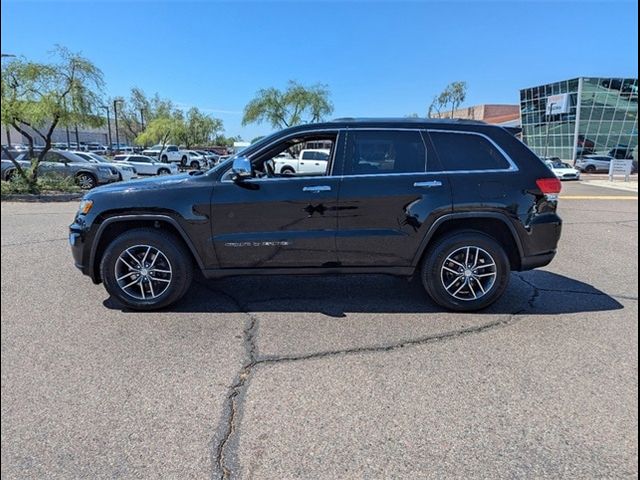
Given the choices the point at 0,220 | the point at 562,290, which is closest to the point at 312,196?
the point at 562,290

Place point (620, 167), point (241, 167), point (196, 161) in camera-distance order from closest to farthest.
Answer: point (241, 167) → point (620, 167) → point (196, 161)

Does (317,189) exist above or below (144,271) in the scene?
above

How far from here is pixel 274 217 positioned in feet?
13.3

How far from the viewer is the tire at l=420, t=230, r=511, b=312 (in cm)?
417

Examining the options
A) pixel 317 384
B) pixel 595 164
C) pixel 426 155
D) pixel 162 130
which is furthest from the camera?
pixel 162 130

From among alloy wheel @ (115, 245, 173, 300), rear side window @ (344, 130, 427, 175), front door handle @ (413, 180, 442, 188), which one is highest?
rear side window @ (344, 130, 427, 175)

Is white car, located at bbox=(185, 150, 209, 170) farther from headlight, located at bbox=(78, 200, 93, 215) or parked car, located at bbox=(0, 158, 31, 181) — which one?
headlight, located at bbox=(78, 200, 93, 215)

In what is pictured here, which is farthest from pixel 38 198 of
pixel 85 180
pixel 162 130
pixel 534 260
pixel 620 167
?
pixel 620 167

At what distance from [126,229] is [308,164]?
33.6ft

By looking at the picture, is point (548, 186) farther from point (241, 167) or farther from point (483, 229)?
point (241, 167)

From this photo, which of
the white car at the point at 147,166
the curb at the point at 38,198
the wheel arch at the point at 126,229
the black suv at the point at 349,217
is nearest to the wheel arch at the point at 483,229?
the black suv at the point at 349,217

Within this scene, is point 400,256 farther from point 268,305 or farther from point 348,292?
point 268,305

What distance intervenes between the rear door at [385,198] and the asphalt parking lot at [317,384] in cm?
65

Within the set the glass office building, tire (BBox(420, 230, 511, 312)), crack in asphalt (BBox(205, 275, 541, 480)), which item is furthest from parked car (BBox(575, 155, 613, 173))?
tire (BBox(420, 230, 511, 312))
